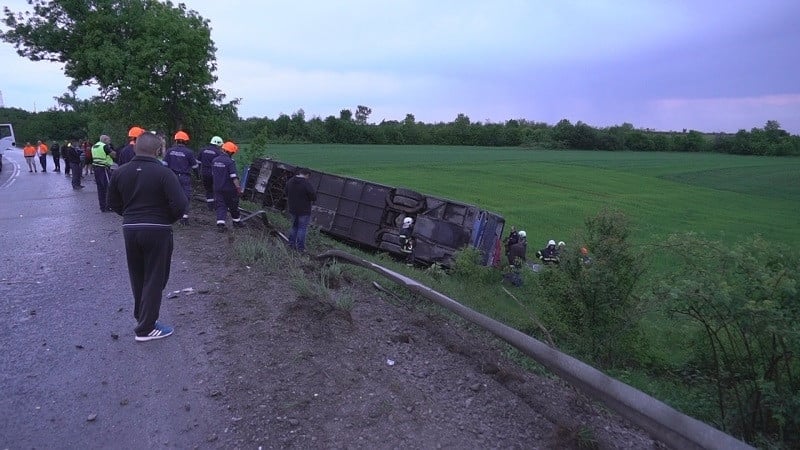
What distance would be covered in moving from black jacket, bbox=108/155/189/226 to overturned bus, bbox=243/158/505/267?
9.60 metres

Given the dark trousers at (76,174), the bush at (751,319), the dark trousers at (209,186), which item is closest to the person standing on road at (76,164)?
the dark trousers at (76,174)

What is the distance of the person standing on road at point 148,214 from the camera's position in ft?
15.0

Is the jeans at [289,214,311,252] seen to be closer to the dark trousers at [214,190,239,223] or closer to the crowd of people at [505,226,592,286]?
the dark trousers at [214,190,239,223]

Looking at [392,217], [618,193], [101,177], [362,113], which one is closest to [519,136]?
[362,113]

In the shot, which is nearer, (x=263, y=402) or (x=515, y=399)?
(x=263, y=402)

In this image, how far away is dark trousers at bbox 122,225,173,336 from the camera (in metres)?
4.59

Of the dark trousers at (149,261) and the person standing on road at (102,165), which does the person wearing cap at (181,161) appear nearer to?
the person standing on road at (102,165)

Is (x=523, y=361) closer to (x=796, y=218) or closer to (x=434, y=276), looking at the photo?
(x=434, y=276)

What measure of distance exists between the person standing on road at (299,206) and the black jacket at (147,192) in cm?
530

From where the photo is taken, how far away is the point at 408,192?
15.3 m

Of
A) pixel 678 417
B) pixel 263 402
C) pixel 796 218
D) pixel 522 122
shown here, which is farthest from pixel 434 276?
pixel 522 122

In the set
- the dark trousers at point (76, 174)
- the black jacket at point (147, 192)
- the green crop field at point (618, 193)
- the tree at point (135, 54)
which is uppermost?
the tree at point (135, 54)

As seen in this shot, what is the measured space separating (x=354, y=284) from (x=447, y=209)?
27.1 ft

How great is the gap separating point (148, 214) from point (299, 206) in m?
5.50
